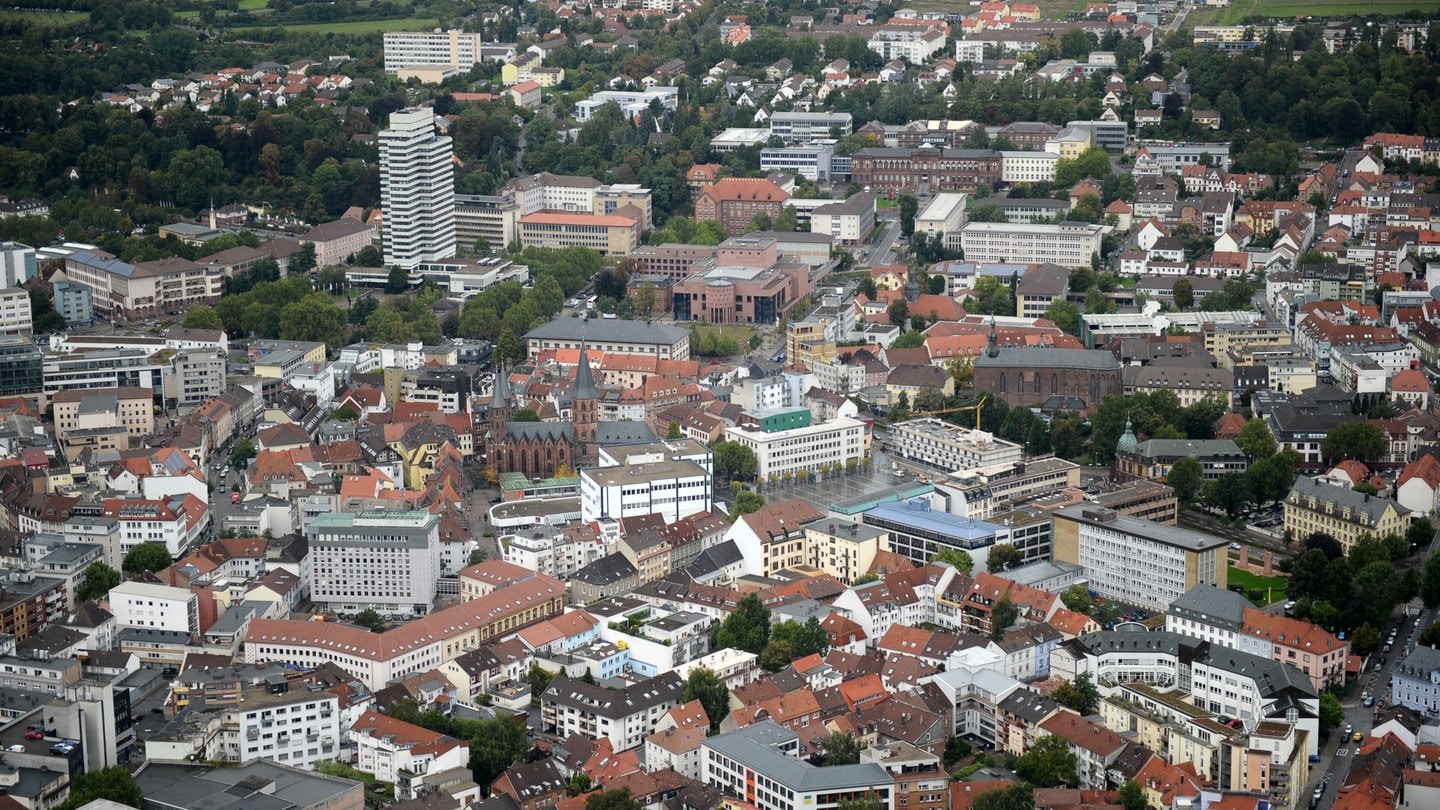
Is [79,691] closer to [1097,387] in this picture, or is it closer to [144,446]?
[144,446]

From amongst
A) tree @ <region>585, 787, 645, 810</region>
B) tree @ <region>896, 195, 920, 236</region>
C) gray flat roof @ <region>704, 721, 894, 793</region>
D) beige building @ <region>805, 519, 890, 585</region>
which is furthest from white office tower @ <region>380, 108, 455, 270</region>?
tree @ <region>585, 787, 645, 810</region>

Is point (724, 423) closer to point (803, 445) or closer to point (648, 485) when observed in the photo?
A: point (803, 445)

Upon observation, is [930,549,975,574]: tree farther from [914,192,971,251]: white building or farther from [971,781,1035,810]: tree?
[914,192,971,251]: white building

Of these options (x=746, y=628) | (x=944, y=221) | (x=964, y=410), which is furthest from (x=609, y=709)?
(x=944, y=221)

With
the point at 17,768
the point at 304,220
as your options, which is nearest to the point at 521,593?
the point at 17,768

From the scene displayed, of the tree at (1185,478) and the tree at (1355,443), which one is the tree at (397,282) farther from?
the tree at (1355,443)
